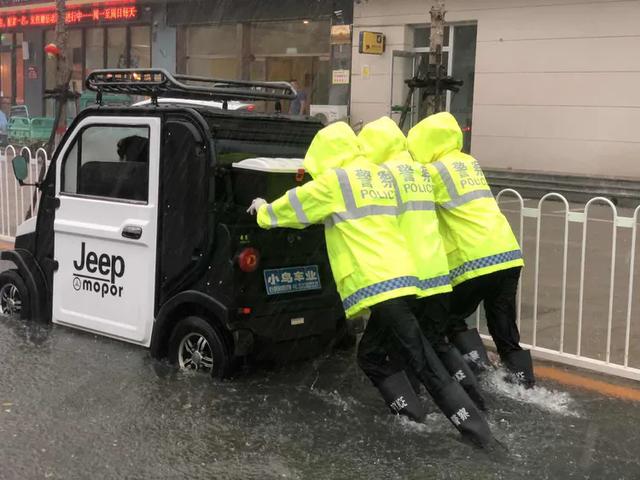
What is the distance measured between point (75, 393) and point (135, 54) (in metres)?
22.5

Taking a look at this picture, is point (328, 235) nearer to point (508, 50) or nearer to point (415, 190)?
point (415, 190)

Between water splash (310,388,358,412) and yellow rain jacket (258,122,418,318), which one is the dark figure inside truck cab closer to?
yellow rain jacket (258,122,418,318)

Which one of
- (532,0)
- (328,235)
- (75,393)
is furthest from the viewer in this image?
(532,0)

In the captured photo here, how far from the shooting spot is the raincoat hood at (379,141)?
4570mm

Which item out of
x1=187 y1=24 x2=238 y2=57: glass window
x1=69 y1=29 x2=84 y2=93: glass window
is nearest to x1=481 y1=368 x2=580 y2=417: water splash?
x1=187 y1=24 x2=238 y2=57: glass window

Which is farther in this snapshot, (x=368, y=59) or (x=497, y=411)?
(x=368, y=59)

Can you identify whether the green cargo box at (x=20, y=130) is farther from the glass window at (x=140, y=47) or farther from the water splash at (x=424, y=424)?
A: the water splash at (x=424, y=424)

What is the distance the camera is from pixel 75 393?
198 inches

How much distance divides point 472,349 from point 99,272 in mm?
2630

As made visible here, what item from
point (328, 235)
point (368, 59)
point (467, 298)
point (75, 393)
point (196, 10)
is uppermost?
point (196, 10)

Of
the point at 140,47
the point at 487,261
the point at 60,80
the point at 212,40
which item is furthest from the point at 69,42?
the point at 487,261

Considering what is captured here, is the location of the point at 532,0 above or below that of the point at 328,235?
above

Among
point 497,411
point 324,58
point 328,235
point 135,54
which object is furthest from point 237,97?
point 135,54

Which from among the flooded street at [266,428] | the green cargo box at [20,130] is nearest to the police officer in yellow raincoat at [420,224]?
the flooded street at [266,428]
